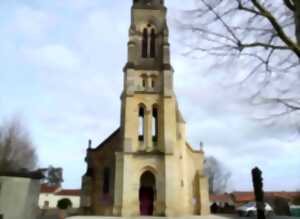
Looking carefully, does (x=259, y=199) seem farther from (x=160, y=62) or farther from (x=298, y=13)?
(x=160, y=62)

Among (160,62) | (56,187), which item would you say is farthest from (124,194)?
(56,187)

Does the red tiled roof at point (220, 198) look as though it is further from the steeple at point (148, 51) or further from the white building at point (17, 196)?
the white building at point (17, 196)

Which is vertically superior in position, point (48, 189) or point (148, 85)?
point (148, 85)

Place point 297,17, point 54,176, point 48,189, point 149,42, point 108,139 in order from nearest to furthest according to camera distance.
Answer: point 297,17 → point 149,42 → point 108,139 → point 48,189 → point 54,176

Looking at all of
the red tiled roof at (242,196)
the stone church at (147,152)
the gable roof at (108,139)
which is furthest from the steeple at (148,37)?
the red tiled roof at (242,196)

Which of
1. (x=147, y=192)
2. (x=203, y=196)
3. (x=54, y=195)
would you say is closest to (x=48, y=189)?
(x=54, y=195)

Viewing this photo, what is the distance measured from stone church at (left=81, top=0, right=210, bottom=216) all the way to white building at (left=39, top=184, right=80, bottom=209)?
5919 cm

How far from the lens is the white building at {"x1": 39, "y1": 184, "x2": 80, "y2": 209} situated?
9219 cm

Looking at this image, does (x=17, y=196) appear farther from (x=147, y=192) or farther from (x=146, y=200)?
(x=147, y=192)

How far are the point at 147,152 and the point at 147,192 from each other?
376 cm

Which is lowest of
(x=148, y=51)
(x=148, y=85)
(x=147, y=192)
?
(x=147, y=192)

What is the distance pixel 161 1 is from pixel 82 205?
2258cm

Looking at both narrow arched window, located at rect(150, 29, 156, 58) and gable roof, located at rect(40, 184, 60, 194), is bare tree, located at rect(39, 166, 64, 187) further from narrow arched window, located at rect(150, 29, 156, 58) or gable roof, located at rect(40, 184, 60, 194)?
narrow arched window, located at rect(150, 29, 156, 58)

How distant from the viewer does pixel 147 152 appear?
3189 cm
